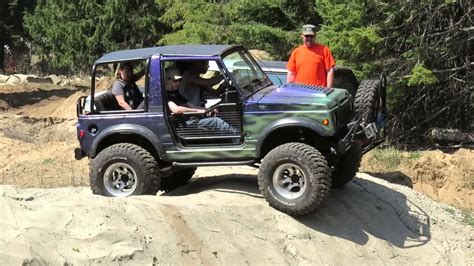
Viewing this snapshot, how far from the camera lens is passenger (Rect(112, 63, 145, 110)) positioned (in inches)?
344

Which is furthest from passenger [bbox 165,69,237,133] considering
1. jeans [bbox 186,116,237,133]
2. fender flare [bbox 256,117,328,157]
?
fender flare [bbox 256,117,328,157]

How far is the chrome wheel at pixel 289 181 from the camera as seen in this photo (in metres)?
7.82

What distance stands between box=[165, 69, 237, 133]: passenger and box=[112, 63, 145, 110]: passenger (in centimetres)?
53

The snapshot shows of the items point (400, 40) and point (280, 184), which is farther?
point (400, 40)

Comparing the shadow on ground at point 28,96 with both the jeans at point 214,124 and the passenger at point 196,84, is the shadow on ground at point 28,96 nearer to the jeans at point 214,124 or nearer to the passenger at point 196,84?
the passenger at point 196,84

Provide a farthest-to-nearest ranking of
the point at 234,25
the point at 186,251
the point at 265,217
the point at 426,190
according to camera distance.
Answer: the point at 234,25
the point at 426,190
the point at 265,217
the point at 186,251

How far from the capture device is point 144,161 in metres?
8.30

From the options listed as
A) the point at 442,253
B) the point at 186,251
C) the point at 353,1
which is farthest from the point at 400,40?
the point at 186,251

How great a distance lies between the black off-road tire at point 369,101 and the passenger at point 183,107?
1694 mm

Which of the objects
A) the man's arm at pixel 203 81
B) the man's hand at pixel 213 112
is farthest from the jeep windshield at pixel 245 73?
the man's hand at pixel 213 112

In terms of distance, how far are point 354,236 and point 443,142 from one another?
8.36 m

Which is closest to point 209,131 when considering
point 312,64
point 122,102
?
point 122,102

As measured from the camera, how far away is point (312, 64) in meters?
9.48

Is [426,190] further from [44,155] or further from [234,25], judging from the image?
[44,155]
